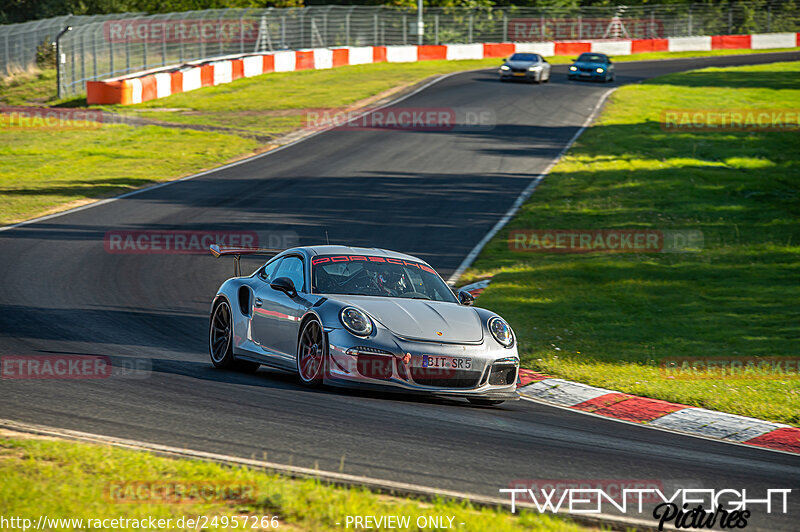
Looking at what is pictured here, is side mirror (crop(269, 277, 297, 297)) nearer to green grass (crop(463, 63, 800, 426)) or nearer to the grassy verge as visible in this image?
green grass (crop(463, 63, 800, 426))

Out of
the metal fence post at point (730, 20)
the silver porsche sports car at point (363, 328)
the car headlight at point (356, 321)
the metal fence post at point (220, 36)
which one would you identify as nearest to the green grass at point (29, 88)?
the metal fence post at point (220, 36)

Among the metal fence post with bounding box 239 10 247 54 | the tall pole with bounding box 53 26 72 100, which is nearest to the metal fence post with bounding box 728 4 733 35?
the metal fence post with bounding box 239 10 247 54

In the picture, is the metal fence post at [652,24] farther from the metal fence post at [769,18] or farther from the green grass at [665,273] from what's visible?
the green grass at [665,273]

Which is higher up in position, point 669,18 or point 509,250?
point 669,18

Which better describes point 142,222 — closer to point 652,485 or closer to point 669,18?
point 652,485

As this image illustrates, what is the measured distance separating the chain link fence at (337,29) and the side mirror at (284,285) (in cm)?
3147

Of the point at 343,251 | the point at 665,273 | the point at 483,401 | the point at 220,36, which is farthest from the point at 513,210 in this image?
the point at 220,36

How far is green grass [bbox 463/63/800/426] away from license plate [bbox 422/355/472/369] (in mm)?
2254

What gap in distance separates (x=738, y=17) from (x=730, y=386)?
63.8m

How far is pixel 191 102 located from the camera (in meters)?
38.4

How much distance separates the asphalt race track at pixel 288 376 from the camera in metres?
6.49

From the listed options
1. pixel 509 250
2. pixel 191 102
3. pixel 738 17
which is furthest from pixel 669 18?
pixel 509 250

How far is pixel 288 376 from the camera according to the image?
33.2 feet

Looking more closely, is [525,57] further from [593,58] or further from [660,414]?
[660,414]
